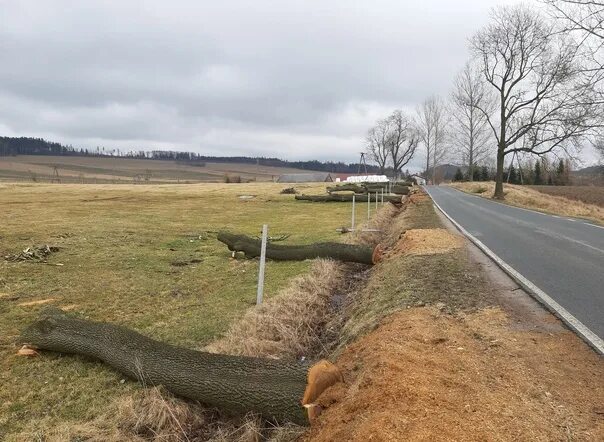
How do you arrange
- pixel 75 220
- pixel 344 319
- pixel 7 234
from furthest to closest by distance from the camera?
1. pixel 75 220
2. pixel 7 234
3. pixel 344 319

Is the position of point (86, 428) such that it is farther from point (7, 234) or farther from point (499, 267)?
point (7, 234)

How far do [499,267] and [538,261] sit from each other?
98cm

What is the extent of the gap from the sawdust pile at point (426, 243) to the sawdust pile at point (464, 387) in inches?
176

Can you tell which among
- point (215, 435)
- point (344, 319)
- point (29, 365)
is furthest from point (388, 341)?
point (29, 365)

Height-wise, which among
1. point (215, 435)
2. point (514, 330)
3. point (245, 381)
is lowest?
point (215, 435)

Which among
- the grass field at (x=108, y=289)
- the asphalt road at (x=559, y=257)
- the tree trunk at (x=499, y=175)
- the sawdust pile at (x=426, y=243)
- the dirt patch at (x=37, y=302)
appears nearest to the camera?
the grass field at (x=108, y=289)

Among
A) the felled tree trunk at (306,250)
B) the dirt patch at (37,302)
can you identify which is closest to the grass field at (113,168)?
the felled tree trunk at (306,250)

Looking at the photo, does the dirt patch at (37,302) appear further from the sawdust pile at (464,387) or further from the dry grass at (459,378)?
the sawdust pile at (464,387)

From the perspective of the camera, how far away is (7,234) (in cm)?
1472

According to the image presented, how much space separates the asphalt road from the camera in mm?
5609

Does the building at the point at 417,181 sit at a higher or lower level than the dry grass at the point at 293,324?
higher

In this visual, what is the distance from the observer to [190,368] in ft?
14.9

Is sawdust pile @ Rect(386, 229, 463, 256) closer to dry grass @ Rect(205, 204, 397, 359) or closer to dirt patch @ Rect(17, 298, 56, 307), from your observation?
dry grass @ Rect(205, 204, 397, 359)

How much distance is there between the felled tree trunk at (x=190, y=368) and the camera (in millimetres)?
3891
